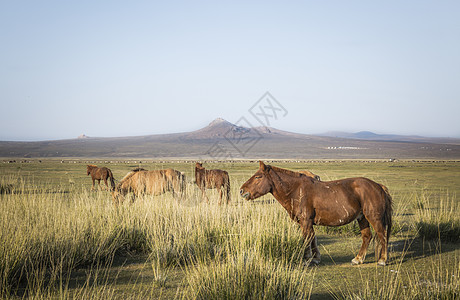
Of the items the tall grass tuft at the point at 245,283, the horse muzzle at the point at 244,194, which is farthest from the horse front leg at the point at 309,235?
the tall grass tuft at the point at 245,283

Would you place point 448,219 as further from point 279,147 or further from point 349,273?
point 279,147

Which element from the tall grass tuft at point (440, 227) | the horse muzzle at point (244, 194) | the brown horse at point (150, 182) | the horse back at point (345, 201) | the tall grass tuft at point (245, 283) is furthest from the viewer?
the brown horse at point (150, 182)

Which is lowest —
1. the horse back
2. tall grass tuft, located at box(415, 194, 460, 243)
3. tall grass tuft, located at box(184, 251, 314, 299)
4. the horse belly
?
tall grass tuft, located at box(415, 194, 460, 243)

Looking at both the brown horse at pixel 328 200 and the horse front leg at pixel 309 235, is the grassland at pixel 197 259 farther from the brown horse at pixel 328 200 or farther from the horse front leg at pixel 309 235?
the brown horse at pixel 328 200

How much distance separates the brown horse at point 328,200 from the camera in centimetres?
607

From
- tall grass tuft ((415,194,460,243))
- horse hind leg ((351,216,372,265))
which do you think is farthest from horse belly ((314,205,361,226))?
tall grass tuft ((415,194,460,243))

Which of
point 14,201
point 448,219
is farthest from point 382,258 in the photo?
point 14,201

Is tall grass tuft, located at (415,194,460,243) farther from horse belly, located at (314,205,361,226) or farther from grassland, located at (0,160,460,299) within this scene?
horse belly, located at (314,205,361,226)

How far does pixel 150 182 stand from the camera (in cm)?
1222

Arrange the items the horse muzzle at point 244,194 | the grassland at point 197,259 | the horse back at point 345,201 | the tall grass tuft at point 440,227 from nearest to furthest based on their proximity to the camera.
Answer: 1. the grassland at point 197,259
2. the horse back at point 345,201
3. the horse muzzle at point 244,194
4. the tall grass tuft at point 440,227

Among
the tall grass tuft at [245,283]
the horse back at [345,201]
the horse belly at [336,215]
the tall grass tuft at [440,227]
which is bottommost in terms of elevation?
the tall grass tuft at [440,227]

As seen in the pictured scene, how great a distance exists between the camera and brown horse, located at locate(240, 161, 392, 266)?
6.07 meters

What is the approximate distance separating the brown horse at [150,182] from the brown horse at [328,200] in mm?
5701

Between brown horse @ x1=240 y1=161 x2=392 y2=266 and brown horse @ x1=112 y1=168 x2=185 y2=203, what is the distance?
5701 mm
